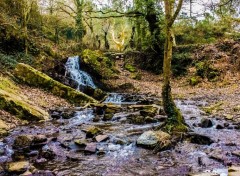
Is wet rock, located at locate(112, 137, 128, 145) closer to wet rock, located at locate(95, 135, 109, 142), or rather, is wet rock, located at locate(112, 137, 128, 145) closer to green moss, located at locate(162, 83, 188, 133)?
wet rock, located at locate(95, 135, 109, 142)

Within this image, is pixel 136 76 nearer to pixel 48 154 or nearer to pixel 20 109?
pixel 20 109

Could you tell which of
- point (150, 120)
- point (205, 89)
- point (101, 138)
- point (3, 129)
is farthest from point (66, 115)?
point (205, 89)

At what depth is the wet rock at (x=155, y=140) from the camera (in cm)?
713

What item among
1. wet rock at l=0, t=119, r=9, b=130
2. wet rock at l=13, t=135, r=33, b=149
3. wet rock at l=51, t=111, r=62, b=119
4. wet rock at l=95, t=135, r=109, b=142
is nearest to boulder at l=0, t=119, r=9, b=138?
wet rock at l=0, t=119, r=9, b=130

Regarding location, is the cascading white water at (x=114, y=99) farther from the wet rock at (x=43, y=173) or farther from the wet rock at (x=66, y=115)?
the wet rock at (x=43, y=173)

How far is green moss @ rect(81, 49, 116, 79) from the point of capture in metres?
21.2

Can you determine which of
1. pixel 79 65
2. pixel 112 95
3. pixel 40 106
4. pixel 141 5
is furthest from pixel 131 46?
pixel 40 106

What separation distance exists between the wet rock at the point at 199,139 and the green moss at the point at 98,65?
45.5 ft

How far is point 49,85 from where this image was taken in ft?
49.8

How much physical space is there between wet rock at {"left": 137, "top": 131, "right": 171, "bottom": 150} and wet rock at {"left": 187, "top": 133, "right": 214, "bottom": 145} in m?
0.64

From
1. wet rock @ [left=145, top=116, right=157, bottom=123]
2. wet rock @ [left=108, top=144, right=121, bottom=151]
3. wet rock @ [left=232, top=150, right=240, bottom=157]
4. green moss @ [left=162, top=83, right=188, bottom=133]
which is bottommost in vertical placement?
wet rock @ [left=108, top=144, right=121, bottom=151]

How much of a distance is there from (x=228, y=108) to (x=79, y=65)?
12.2m

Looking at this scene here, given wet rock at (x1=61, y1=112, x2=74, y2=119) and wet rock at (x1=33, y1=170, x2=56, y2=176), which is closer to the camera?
wet rock at (x1=33, y1=170, x2=56, y2=176)

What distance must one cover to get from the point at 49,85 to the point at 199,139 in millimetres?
9607
